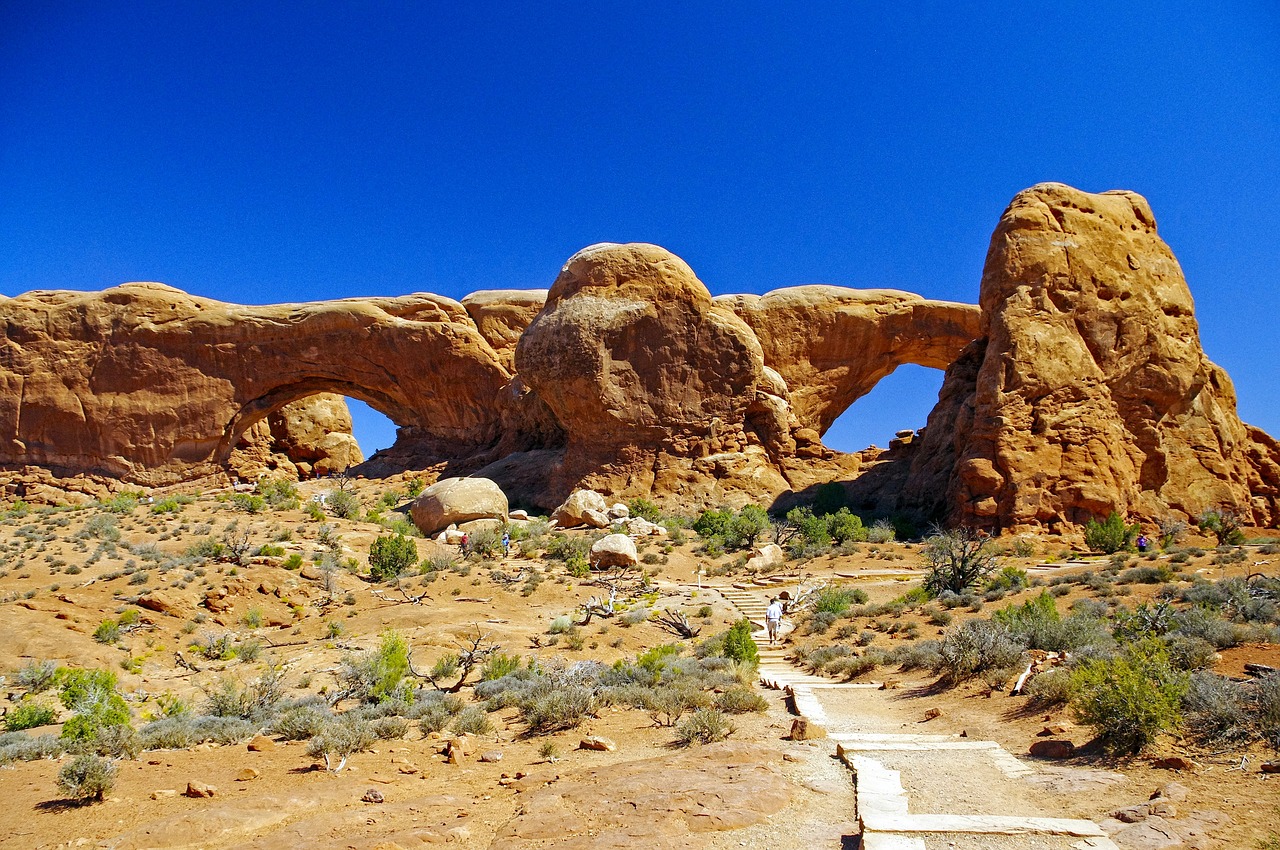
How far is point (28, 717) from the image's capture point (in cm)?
807

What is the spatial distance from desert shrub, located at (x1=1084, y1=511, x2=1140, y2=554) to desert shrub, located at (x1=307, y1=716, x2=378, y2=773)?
1681cm

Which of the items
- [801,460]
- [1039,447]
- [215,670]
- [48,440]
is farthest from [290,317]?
[1039,447]

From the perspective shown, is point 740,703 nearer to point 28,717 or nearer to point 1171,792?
point 1171,792

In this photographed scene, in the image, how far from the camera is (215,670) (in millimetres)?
11055

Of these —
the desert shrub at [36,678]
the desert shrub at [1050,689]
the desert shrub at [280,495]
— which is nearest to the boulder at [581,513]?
the desert shrub at [280,495]

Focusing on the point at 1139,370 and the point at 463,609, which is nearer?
the point at 463,609

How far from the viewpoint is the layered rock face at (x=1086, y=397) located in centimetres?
1948

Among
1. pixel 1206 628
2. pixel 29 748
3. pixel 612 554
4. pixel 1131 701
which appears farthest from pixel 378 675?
pixel 612 554

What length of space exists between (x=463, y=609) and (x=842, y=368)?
79.2ft

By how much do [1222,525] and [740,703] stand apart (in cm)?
1662

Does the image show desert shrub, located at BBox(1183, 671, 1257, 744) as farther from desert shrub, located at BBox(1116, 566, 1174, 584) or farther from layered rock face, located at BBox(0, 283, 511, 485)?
layered rock face, located at BBox(0, 283, 511, 485)

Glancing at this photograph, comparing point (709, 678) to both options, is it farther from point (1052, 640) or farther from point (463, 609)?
point (463, 609)

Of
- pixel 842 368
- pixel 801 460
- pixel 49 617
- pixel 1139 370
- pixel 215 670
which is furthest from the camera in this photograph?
pixel 842 368

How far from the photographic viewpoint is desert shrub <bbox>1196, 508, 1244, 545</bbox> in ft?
58.1
